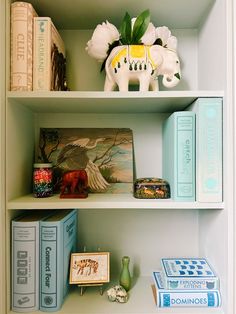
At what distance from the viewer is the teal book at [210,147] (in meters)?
0.84

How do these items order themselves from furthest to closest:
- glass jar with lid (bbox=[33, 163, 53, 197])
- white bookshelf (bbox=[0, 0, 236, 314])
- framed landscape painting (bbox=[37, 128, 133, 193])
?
framed landscape painting (bbox=[37, 128, 133, 193]), glass jar with lid (bbox=[33, 163, 53, 197]), white bookshelf (bbox=[0, 0, 236, 314])

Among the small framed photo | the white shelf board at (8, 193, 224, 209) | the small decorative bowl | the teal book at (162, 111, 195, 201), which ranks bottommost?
the small framed photo

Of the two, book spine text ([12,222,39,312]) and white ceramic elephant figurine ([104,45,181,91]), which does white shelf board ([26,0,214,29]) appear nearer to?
white ceramic elephant figurine ([104,45,181,91])

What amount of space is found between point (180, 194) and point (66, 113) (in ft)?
1.73

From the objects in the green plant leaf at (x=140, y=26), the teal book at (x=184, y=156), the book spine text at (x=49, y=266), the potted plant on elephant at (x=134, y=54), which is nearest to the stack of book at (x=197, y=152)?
the teal book at (x=184, y=156)

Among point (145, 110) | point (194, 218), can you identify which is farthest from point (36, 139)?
point (194, 218)

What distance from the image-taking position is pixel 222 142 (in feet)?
2.74

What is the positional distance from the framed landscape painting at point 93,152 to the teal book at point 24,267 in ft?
0.79

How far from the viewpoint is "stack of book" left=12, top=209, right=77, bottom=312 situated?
33.7 inches

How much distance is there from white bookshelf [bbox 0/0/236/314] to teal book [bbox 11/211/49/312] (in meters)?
0.02

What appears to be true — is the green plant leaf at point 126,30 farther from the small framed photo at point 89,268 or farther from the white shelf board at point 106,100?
the small framed photo at point 89,268

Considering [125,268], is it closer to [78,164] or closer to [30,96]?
[78,164]

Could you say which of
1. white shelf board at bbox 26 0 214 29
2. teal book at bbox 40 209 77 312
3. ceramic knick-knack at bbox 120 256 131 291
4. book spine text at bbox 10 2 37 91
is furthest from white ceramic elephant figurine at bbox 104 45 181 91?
ceramic knick-knack at bbox 120 256 131 291
